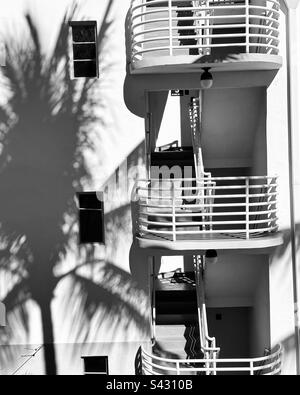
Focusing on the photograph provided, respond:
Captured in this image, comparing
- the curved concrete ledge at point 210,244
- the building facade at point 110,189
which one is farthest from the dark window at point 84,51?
the curved concrete ledge at point 210,244

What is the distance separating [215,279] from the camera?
29.5 ft

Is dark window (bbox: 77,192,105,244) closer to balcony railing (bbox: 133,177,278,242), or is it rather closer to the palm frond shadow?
the palm frond shadow

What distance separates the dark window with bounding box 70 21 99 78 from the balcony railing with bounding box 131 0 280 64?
0.66 m

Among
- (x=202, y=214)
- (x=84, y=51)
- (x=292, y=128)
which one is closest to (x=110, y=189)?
(x=202, y=214)

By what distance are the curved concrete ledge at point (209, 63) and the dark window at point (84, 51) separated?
0.81 m

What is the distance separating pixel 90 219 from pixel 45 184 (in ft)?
2.92

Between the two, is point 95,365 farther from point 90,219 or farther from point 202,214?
point 202,214

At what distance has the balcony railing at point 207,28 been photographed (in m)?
7.06

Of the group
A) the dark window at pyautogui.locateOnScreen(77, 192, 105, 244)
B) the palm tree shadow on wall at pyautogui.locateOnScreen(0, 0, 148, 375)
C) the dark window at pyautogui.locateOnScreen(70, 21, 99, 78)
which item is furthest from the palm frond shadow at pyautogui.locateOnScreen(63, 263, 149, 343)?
the dark window at pyautogui.locateOnScreen(70, 21, 99, 78)

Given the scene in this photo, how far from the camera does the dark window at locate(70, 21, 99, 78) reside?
791cm

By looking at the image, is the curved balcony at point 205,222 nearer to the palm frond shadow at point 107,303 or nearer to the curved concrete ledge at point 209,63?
the palm frond shadow at point 107,303

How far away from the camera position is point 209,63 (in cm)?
721

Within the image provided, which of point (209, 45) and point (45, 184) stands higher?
point (209, 45)
